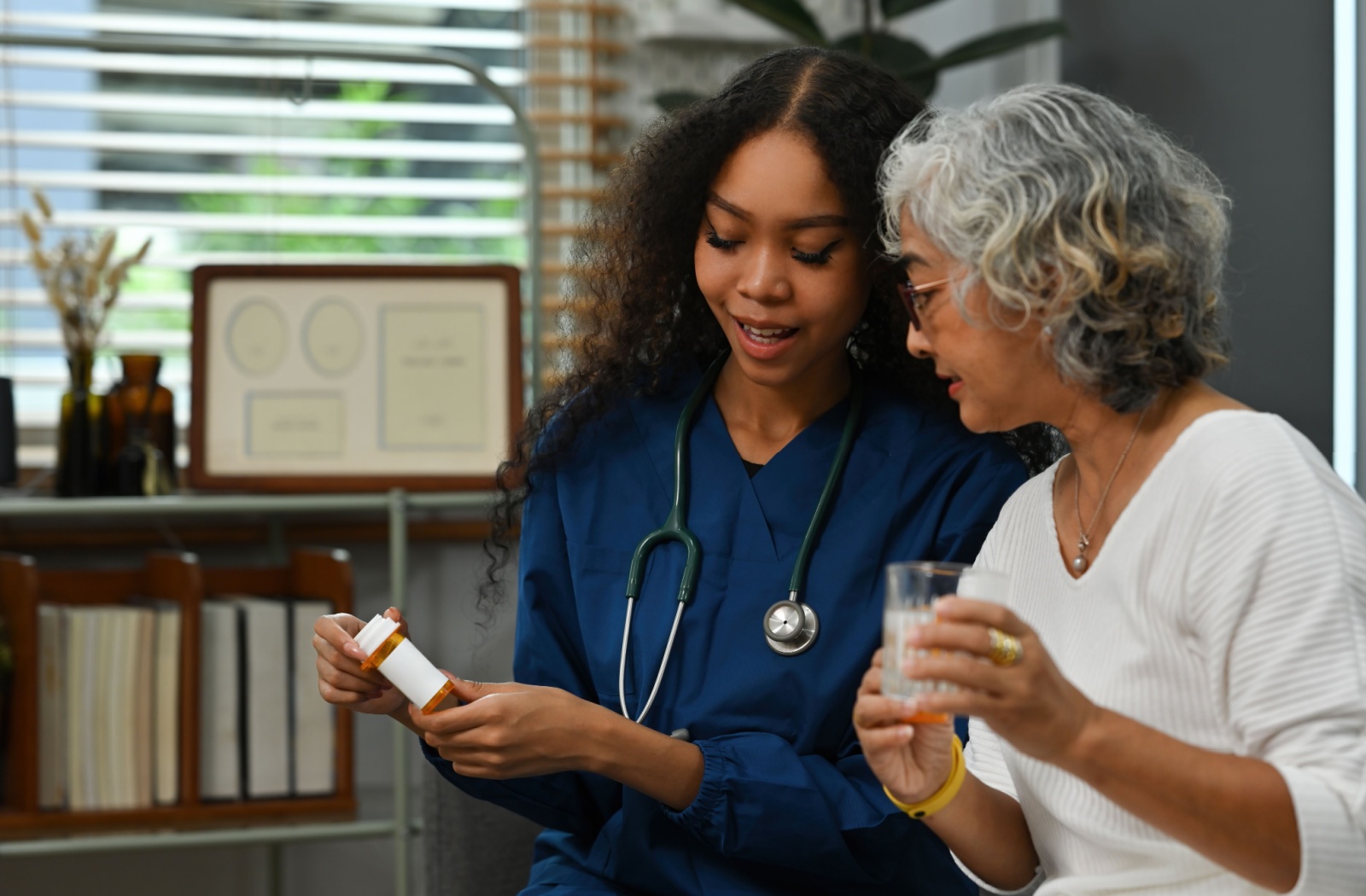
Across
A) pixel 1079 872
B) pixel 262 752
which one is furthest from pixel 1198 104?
pixel 262 752

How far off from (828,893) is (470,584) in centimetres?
131

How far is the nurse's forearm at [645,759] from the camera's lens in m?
1.31

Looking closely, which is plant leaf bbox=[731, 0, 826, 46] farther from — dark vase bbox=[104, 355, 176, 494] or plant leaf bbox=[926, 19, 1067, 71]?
dark vase bbox=[104, 355, 176, 494]

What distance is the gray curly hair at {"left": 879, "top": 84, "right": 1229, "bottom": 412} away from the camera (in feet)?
3.56

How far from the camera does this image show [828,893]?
143 centimetres

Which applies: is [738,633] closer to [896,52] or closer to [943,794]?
[943,794]

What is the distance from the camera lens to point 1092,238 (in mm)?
1079

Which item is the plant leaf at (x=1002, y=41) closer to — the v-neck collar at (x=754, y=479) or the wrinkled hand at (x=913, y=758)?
the v-neck collar at (x=754, y=479)

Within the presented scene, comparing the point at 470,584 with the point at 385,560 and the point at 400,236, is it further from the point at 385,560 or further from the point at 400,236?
the point at 400,236

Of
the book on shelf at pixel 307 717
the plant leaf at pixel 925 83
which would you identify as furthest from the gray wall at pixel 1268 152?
the book on shelf at pixel 307 717

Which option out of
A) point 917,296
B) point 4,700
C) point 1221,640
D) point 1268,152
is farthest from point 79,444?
point 1268,152

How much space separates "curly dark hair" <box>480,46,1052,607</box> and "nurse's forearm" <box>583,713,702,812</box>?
0.41 m

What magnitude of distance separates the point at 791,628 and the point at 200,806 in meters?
1.21

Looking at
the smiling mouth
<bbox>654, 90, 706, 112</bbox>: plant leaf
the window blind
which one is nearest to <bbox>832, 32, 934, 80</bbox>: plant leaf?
<bbox>654, 90, 706, 112</bbox>: plant leaf
